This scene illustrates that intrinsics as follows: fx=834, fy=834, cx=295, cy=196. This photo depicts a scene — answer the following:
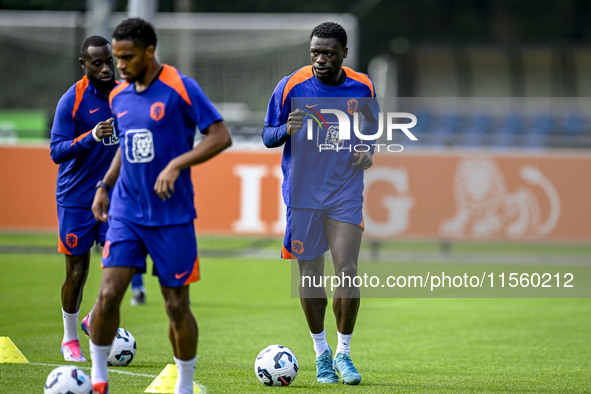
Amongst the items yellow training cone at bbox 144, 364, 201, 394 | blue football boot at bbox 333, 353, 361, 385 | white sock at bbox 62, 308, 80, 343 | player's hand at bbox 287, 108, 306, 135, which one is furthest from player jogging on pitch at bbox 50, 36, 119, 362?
blue football boot at bbox 333, 353, 361, 385

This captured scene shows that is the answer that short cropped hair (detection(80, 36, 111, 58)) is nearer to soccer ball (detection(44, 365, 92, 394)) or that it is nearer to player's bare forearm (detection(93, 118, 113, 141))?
player's bare forearm (detection(93, 118, 113, 141))

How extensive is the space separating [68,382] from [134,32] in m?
1.95

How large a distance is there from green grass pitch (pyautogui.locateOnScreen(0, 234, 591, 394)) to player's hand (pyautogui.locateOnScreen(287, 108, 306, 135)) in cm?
171

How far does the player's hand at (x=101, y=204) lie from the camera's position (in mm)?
4840

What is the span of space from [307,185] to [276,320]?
360 cm

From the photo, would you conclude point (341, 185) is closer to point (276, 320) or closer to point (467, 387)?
point (467, 387)

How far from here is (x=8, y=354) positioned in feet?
20.3

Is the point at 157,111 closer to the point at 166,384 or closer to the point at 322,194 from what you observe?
the point at 322,194

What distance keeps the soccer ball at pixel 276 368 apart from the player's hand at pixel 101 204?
153cm

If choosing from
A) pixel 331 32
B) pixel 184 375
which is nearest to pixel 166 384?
pixel 184 375

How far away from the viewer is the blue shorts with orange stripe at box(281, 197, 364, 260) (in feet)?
18.9

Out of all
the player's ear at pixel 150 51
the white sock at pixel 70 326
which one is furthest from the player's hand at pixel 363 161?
the white sock at pixel 70 326

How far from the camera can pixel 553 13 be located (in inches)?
1341

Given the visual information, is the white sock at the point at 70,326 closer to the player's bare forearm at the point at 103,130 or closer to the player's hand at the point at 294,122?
the player's bare forearm at the point at 103,130
